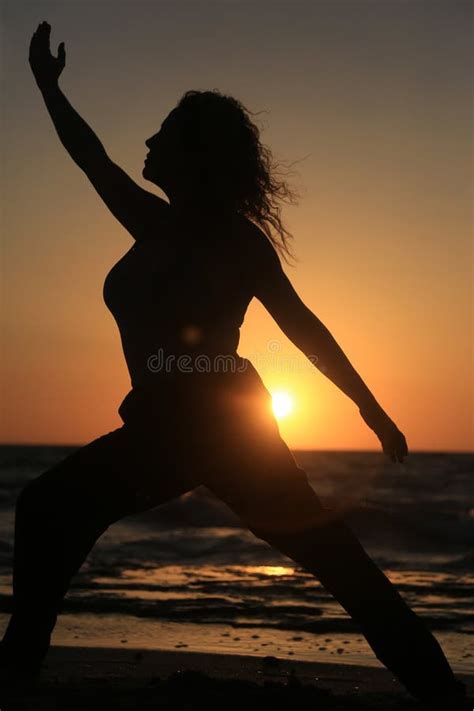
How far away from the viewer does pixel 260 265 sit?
3.47 meters

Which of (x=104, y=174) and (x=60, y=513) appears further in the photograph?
(x=104, y=174)

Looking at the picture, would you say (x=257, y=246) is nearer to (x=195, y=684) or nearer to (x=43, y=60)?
(x=43, y=60)

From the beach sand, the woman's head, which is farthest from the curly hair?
the beach sand

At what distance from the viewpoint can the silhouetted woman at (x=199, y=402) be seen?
10.8 feet

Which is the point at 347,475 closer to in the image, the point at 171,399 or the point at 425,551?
the point at 425,551

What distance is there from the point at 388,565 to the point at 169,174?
31.9ft

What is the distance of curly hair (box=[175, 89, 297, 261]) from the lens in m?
3.51

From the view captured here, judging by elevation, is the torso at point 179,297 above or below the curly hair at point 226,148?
below

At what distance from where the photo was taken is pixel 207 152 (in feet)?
11.5

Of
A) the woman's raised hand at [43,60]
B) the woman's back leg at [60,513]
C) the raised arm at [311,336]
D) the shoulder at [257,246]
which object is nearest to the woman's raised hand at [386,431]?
the raised arm at [311,336]

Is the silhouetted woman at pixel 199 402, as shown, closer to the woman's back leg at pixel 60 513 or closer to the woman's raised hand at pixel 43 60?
the woman's back leg at pixel 60 513

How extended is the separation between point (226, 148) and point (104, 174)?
17.7 inches

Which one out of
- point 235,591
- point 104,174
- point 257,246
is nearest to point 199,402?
point 257,246

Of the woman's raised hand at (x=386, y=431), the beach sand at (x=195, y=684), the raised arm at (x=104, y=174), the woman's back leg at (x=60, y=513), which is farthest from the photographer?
the beach sand at (x=195, y=684)
